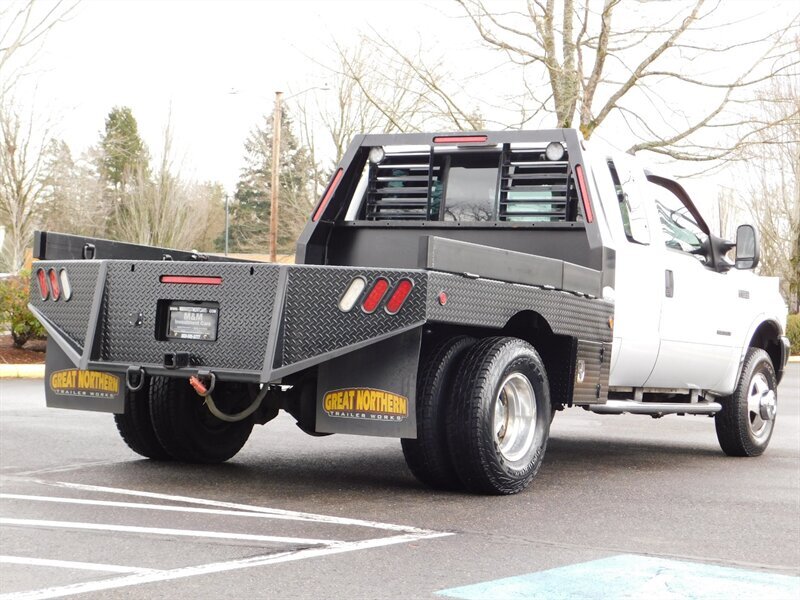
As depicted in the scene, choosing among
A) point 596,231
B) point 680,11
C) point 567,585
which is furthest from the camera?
point 680,11

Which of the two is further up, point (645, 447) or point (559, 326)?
point (559, 326)

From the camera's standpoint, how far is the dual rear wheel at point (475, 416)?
6.94 meters

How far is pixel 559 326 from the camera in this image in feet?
25.0

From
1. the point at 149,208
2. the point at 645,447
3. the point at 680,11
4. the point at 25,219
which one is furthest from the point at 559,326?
the point at 149,208

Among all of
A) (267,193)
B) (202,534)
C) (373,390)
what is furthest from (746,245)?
(267,193)

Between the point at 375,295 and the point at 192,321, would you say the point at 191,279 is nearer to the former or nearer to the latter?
the point at 192,321

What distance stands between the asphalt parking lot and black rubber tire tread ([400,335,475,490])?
0.60ft

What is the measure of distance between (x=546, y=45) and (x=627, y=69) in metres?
1.58

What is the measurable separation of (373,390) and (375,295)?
0.55 m

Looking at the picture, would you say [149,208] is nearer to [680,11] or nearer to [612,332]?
[680,11]

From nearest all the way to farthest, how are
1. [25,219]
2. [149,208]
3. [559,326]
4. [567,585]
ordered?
[567,585] < [559,326] < [25,219] < [149,208]

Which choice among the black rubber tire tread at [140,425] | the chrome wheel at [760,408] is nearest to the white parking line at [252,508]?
the black rubber tire tread at [140,425]

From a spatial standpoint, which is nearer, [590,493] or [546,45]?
[590,493]

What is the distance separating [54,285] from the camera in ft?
24.4
